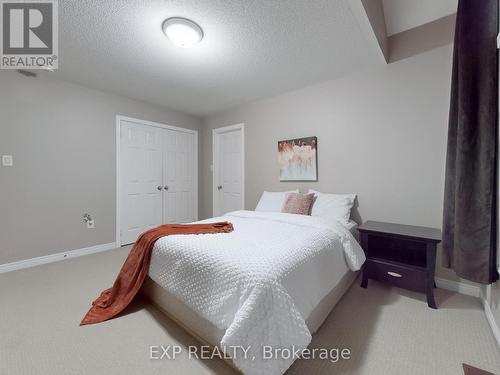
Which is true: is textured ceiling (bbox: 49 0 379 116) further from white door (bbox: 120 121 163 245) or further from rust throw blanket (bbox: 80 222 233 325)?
rust throw blanket (bbox: 80 222 233 325)

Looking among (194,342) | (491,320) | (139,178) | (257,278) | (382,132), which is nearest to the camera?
(257,278)

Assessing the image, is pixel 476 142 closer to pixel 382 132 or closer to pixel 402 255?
pixel 382 132

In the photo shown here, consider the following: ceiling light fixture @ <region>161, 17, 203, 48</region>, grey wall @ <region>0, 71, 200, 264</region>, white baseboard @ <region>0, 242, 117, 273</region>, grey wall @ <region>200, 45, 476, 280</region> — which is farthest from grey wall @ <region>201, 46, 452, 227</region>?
white baseboard @ <region>0, 242, 117, 273</region>

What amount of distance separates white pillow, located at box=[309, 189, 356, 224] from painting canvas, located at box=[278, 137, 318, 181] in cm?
42

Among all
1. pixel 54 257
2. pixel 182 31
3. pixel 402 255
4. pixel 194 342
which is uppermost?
pixel 182 31

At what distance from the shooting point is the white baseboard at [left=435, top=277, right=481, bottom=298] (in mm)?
1958

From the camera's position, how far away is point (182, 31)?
1.83 m

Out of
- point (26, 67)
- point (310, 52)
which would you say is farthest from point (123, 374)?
point (26, 67)

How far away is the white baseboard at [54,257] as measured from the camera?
2517 mm

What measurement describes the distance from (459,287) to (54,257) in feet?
14.9

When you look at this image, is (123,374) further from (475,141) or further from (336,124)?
(336,124)

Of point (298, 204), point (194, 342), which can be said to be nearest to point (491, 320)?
point (298, 204)

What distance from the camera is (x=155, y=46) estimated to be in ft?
6.89

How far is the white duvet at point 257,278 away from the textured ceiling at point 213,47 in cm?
174
